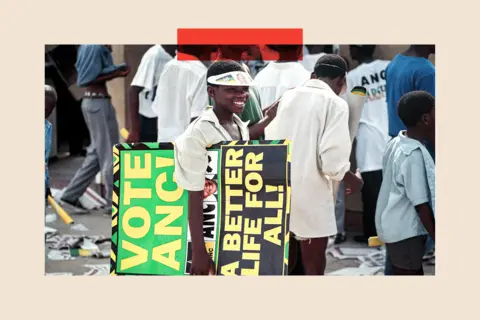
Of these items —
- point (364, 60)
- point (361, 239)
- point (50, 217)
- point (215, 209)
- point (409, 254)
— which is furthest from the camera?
point (50, 217)

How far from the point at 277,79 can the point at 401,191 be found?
39.6 inches

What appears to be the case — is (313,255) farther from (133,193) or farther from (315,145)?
(133,193)

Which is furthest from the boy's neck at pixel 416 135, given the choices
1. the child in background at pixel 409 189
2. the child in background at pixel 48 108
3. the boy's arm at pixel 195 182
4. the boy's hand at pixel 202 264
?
the child in background at pixel 48 108

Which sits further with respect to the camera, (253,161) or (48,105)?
(48,105)

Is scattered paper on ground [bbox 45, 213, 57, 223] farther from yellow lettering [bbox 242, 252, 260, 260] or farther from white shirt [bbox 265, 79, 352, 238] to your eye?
white shirt [bbox 265, 79, 352, 238]

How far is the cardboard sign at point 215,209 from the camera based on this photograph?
4941 mm

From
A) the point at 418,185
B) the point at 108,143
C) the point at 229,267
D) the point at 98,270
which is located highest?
the point at 108,143

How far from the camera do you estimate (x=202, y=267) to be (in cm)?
502

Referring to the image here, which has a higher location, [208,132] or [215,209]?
[208,132]

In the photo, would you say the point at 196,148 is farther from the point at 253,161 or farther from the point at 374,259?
the point at 374,259

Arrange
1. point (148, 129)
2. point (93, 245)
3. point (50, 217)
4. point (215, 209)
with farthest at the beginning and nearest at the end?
point (50, 217) < point (93, 245) < point (148, 129) < point (215, 209)

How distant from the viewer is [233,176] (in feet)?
16.3

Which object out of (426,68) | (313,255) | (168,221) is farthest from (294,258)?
(426,68)

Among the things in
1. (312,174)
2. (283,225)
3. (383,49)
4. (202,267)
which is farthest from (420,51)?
(202,267)
